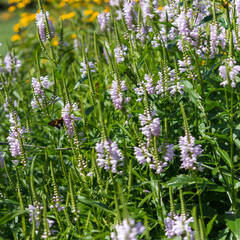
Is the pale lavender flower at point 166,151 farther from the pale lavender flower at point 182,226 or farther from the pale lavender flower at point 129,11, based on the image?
the pale lavender flower at point 129,11

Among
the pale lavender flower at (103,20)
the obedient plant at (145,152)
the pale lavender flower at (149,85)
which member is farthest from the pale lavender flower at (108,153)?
the pale lavender flower at (103,20)

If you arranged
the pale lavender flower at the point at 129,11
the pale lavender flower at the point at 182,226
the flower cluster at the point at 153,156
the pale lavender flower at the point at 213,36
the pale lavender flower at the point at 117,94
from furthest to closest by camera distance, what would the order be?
Result: 1. the pale lavender flower at the point at 129,11
2. the pale lavender flower at the point at 213,36
3. the pale lavender flower at the point at 117,94
4. the flower cluster at the point at 153,156
5. the pale lavender flower at the point at 182,226

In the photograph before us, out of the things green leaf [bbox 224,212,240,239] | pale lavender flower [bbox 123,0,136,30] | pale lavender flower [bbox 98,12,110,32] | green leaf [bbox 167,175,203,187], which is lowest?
green leaf [bbox 224,212,240,239]

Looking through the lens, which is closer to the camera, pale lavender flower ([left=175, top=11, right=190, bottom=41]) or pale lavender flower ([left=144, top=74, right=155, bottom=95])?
pale lavender flower ([left=175, top=11, right=190, bottom=41])

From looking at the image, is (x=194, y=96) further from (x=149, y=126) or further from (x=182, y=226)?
(x=182, y=226)

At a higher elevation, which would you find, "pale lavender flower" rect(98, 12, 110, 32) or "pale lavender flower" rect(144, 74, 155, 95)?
"pale lavender flower" rect(98, 12, 110, 32)

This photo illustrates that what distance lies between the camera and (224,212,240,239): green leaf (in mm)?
2324

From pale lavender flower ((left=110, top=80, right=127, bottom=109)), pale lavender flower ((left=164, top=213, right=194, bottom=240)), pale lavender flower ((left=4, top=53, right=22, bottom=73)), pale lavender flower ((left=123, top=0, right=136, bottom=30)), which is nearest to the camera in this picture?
pale lavender flower ((left=164, top=213, right=194, bottom=240))

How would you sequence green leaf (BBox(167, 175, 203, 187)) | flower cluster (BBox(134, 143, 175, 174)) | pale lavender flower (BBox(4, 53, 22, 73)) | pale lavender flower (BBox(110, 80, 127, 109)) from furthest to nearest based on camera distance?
pale lavender flower (BBox(4, 53, 22, 73)) → pale lavender flower (BBox(110, 80, 127, 109)) → green leaf (BBox(167, 175, 203, 187)) → flower cluster (BBox(134, 143, 175, 174))

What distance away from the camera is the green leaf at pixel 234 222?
232cm

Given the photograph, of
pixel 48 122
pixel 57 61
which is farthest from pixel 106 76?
pixel 48 122

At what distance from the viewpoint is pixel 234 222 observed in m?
2.41

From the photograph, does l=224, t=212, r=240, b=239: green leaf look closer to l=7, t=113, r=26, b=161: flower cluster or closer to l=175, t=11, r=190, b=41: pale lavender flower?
l=175, t=11, r=190, b=41: pale lavender flower

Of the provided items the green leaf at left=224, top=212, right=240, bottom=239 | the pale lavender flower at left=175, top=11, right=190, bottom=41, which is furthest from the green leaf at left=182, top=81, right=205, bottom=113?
the green leaf at left=224, top=212, right=240, bottom=239
